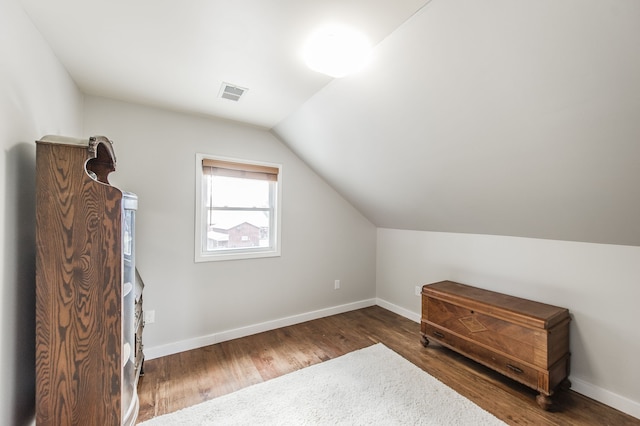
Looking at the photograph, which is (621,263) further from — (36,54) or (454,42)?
(36,54)

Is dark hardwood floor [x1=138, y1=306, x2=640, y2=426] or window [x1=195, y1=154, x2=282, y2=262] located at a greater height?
window [x1=195, y1=154, x2=282, y2=262]

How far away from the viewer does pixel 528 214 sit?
2.11 meters

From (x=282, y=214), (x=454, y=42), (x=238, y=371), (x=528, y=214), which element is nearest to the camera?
(x=454, y=42)

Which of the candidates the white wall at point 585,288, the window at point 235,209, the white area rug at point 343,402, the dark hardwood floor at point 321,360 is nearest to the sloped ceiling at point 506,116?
the white wall at point 585,288

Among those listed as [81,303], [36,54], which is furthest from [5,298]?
[36,54]

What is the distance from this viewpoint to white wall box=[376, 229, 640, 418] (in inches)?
73.3

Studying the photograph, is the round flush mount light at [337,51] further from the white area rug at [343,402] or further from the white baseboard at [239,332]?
the white baseboard at [239,332]

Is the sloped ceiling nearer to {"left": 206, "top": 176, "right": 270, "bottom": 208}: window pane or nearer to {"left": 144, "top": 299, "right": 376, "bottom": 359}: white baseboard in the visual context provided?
{"left": 206, "top": 176, "right": 270, "bottom": 208}: window pane

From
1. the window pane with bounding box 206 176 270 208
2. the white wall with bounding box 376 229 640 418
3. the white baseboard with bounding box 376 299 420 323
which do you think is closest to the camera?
the white wall with bounding box 376 229 640 418

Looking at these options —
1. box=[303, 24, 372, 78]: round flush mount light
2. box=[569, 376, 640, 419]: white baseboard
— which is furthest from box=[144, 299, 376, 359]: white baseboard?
box=[303, 24, 372, 78]: round flush mount light

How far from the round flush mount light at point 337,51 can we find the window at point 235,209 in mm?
1485

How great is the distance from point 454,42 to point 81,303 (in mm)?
2110

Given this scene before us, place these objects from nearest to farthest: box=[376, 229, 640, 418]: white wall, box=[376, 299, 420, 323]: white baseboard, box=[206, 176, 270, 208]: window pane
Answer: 1. box=[376, 229, 640, 418]: white wall
2. box=[206, 176, 270, 208]: window pane
3. box=[376, 299, 420, 323]: white baseboard

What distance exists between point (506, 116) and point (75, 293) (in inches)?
91.4
